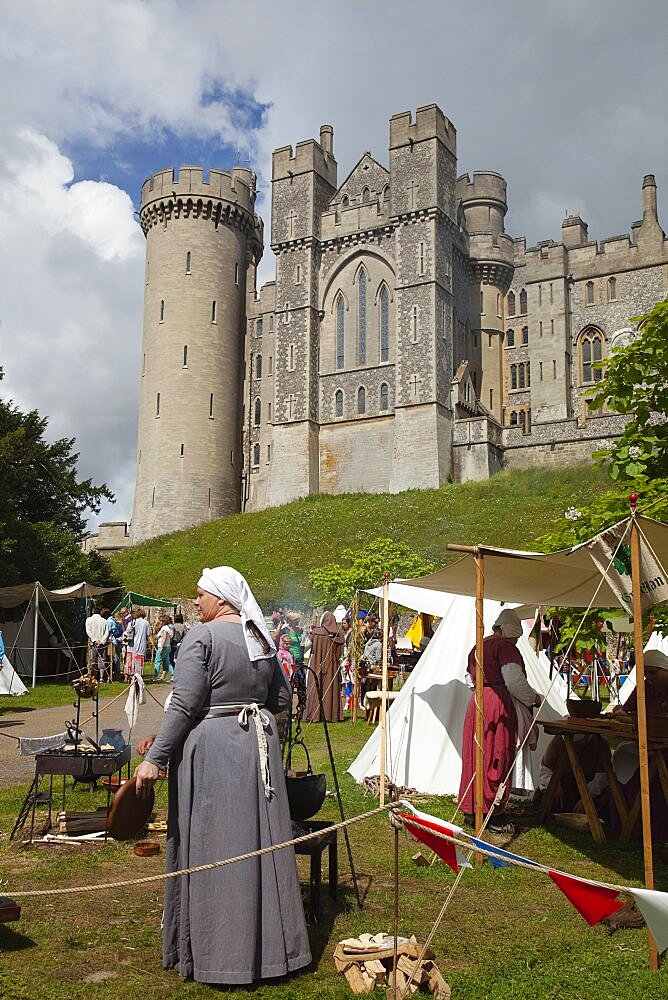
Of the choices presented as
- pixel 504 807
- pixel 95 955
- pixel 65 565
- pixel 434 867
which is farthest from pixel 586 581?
pixel 65 565

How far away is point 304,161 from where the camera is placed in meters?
45.0

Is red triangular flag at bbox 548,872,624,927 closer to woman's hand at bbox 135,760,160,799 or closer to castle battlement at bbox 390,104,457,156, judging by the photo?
woman's hand at bbox 135,760,160,799

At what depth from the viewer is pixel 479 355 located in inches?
1831

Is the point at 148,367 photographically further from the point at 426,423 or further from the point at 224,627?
the point at 224,627

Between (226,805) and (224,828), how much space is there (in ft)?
0.34

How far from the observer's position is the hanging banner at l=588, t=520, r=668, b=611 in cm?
537

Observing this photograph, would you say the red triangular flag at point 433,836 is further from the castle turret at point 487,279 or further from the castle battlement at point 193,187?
the castle battlement at point 193,187

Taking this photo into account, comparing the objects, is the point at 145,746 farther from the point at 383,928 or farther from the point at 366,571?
the point at 366,571

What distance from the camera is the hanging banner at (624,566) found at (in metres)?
5.37

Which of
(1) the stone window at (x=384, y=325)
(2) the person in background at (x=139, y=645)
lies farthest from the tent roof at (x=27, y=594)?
(1) the stone window at (x=384, y=325)

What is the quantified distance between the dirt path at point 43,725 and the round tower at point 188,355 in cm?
2910

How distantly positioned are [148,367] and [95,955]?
1763 inches

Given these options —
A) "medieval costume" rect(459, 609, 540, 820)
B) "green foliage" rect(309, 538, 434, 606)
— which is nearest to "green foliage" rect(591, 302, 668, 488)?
"medieval costume" rect(459, 609, 540, 820)

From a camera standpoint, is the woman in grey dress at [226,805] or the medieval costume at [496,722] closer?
the woman in grey dress at [226,805]
